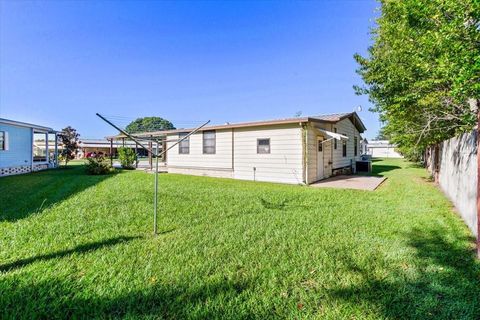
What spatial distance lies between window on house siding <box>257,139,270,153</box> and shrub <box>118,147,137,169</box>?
415 inches

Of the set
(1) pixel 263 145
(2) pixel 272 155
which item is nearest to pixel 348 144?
(2) pixel 272 155

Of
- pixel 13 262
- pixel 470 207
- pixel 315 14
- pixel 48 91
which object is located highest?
pixel 315 14

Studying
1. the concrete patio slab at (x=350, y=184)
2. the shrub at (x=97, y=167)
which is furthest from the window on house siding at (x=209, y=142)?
the concrete patio slab at (x=350, y=184)

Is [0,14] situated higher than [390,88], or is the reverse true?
[0,14]

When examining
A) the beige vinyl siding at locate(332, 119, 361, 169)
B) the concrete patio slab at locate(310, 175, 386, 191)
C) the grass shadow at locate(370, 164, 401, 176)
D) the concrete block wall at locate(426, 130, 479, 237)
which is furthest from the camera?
the grass shadow at locate(370, 164, 401, 176)

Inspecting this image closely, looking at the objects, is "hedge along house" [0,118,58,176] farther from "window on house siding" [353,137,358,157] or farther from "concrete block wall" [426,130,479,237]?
"window on house siding" [353,137,358,157]

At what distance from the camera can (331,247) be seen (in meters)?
3.48

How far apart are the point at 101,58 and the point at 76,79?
395 cm

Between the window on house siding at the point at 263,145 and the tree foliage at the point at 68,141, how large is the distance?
18640 millimetres

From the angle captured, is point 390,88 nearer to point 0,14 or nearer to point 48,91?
point 0,14

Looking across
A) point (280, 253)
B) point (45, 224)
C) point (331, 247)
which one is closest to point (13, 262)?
point (45, 224)

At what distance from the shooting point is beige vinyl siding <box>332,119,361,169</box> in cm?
1307

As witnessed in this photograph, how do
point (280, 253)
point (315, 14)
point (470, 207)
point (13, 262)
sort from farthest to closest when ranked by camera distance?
point (315, 14) → point (470, 207) → point (280, 253) → point (13, 262)

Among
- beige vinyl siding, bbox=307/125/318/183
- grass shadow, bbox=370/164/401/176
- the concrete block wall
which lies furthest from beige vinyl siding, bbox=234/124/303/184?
grass shadow, bbox=370/164/401/176
